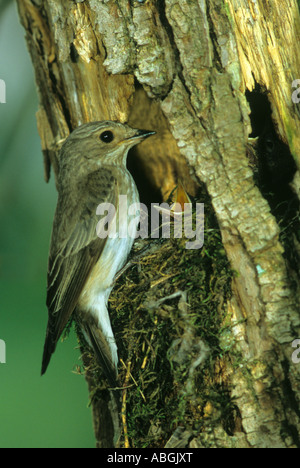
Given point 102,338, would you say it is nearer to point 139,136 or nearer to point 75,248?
point 75,248

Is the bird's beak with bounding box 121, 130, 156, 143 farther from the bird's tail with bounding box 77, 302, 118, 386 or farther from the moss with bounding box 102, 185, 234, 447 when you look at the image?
the bird's tail with bounding box 77, 302, 118, 386

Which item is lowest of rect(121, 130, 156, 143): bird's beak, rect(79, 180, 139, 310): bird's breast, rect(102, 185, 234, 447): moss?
rect(102, 185, 234, 447): moss

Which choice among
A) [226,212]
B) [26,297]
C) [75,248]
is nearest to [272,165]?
[226,212]

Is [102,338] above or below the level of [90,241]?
below

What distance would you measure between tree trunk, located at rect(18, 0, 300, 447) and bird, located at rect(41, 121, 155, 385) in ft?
1.35

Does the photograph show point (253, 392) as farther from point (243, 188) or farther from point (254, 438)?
point (243, 188)

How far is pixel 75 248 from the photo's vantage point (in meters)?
4.07

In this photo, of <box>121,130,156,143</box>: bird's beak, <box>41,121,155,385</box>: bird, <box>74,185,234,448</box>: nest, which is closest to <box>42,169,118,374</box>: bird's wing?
<box>41,121,155,385</box>: bird

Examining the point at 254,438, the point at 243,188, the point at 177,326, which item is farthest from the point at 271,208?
the point at 254,438

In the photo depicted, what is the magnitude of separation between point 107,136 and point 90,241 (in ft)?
3.01

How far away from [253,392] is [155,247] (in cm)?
143

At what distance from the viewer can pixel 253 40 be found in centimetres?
335

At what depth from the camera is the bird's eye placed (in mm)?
4247

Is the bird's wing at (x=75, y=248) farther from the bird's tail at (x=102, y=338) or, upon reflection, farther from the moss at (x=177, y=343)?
the moss at (x=177, y=343)
